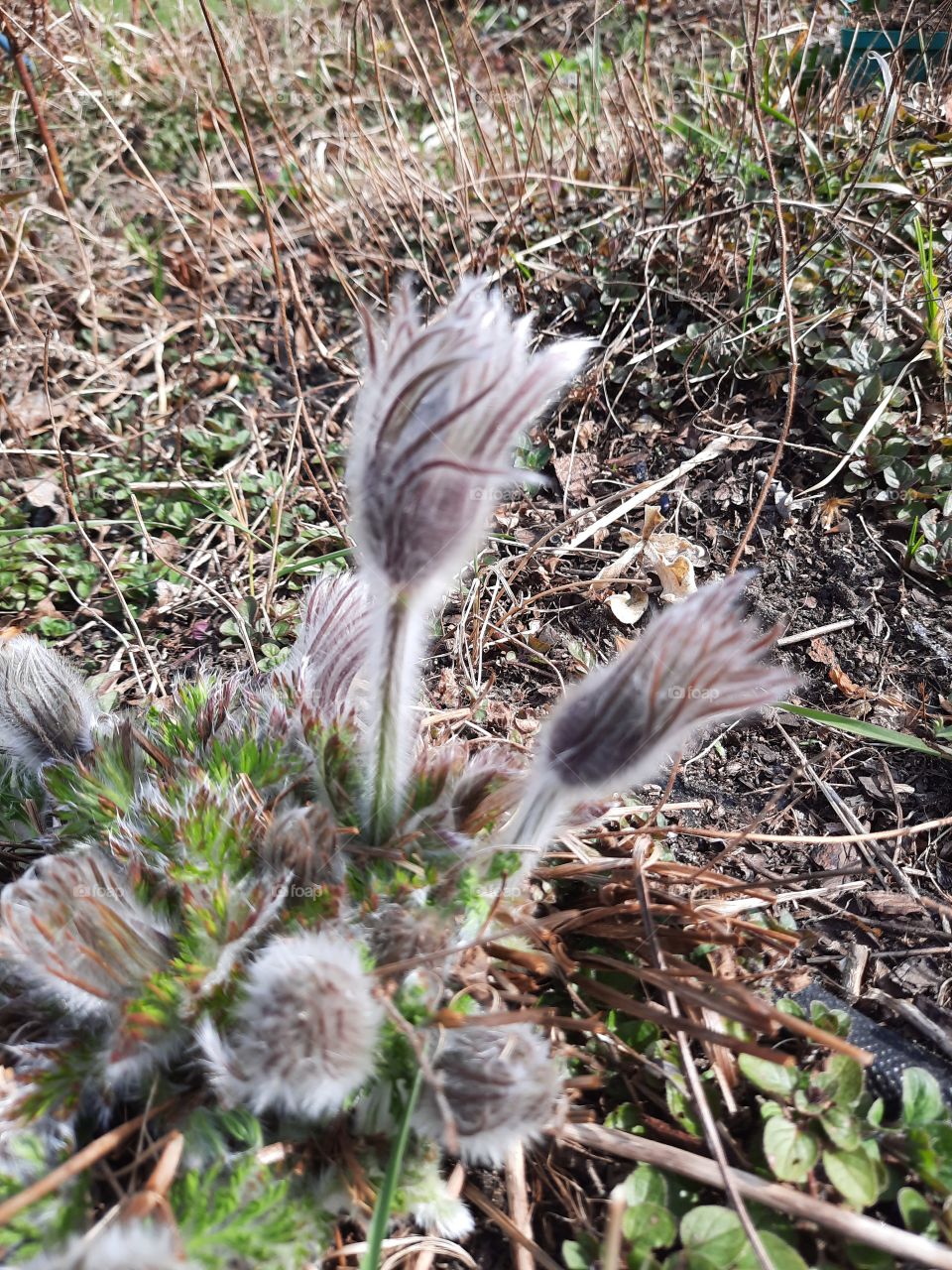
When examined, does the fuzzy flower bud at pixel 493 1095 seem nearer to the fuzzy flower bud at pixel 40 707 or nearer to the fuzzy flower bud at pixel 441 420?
the fuzzy flower bud at pixel 441 420

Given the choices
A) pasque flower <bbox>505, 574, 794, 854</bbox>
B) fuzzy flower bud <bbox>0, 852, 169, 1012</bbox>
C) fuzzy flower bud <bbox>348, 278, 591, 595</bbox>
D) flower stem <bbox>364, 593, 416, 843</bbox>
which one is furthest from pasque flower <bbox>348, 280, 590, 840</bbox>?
fuzzy flower bud <bbox>0, 852, 169, 1012</bbox>

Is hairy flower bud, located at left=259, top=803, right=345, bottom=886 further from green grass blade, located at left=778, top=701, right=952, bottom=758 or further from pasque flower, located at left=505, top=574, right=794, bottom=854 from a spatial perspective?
green grass blade, located at left=778, top=701, right=952, bottom=758

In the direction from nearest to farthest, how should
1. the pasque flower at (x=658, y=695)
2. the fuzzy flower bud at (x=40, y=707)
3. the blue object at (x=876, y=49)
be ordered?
the pasque flower at (x=658, y=695) → the fuzzy flower bud at (x=40, y=707) → the blue object at (x=876, y=49)

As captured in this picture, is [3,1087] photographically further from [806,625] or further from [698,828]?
[806,625]

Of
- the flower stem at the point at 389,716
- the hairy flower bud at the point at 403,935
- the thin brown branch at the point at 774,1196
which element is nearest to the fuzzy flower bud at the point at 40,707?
the flower stem at the point at 389,716

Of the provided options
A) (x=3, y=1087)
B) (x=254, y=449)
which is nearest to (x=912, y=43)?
(x=254, y=449)

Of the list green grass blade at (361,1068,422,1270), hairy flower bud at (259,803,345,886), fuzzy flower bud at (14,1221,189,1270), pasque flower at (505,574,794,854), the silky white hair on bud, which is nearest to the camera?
fuzzy flower bud at (14,1221,189,1270)

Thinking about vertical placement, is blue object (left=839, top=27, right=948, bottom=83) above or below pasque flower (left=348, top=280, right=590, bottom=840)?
below
